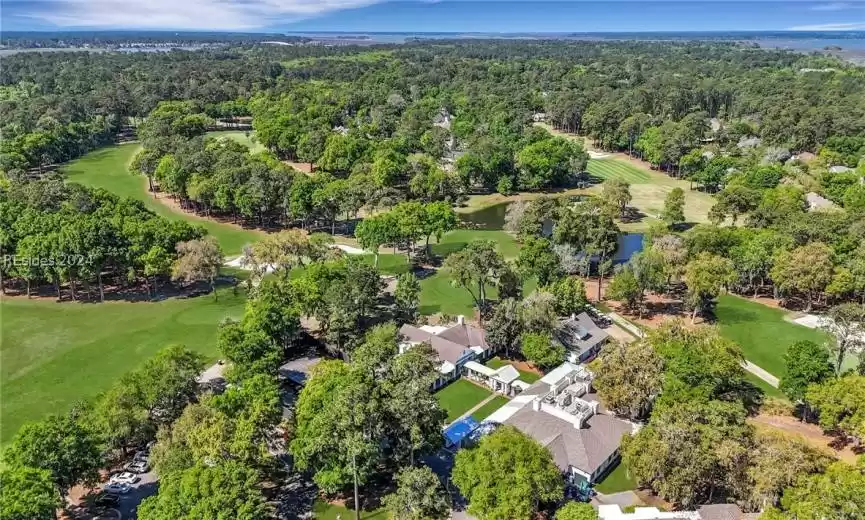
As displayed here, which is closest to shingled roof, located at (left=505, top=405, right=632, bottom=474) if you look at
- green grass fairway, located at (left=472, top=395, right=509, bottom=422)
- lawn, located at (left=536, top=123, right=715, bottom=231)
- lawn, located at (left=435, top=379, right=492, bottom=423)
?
green grass fairway, located at (left=472, top=395, right=509, bottom=422)

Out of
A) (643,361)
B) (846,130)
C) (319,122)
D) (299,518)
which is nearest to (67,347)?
(299,518)

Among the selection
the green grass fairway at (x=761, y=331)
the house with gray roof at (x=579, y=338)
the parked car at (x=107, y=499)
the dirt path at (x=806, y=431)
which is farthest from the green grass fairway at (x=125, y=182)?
the dirt path at (x=806, y=431)

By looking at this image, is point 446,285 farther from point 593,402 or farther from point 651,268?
point 593,402

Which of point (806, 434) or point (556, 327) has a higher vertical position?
point (556, 327)

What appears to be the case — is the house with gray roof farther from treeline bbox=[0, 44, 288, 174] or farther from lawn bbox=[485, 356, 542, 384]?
treeline bbox=[0, 44, 288, 174]

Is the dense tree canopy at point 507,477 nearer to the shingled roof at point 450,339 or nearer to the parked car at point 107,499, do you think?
the shingled roof at point 450,339

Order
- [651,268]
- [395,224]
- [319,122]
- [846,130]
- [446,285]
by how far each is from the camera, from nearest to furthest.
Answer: [651,268] → [446,285] → [395,224] → [846,130] → [319,122]
